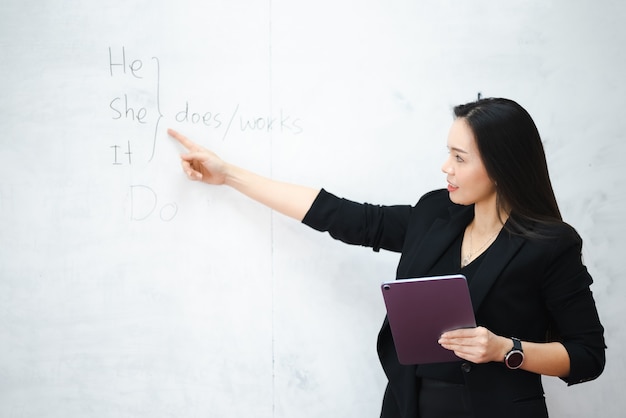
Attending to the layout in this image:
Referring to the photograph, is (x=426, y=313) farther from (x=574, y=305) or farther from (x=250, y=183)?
(x=250, y=183)

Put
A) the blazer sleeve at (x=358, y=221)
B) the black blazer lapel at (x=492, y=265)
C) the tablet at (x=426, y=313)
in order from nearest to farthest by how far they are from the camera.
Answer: the tablet at (x=426, y=313) < the black blazer lapel at (x=492, y=265) < the blazer sleeve at (x=358, y=221)

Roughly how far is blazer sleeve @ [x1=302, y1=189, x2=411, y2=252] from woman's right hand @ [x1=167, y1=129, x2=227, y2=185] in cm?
22

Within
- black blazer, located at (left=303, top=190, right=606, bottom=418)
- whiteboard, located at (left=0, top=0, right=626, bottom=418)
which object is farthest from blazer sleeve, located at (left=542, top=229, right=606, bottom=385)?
whiteboard, located at (left=0, top=0, right=626, bottom=418)

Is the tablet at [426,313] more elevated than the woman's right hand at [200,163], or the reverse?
the woman's right hand at [200,163]

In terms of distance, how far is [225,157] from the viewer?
Answer: 1417 millimetres

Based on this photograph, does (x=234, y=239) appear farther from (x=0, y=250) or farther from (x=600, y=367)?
(x=600, y=367)

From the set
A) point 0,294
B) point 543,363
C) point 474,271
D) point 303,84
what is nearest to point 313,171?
point 303,84

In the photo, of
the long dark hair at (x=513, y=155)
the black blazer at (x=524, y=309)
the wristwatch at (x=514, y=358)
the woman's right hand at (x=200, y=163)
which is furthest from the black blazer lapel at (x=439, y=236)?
the woman's right hand at (x=200, y=163)

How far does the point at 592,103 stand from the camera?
1.60 m

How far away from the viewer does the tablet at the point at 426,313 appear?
3.39 ft

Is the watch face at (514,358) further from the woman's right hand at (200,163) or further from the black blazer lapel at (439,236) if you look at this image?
the woman's right hand at (200,163)

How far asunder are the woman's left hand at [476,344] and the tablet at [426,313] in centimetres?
1

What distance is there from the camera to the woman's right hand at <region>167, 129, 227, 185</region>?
134cm

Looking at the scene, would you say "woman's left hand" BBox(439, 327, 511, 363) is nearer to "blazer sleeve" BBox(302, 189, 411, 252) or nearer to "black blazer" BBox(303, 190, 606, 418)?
"black blazer" BBox(303, 190, 606, 418)
